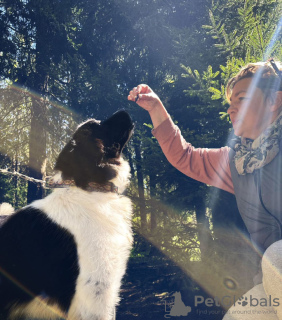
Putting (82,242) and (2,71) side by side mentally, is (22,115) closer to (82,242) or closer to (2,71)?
(2,71)

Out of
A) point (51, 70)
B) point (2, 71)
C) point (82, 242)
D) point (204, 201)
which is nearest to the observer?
point (82, 242)

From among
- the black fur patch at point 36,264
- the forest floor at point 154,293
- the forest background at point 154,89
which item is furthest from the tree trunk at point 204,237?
the black fur patch at point 36,264

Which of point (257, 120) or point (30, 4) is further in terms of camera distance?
point (30, 4)

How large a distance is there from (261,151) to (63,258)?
1546mm

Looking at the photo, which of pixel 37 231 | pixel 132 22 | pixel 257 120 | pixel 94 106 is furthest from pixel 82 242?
pixel 132 22

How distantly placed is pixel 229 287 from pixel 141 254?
204 centimetres

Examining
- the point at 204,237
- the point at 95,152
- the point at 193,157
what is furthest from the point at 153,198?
the point at 95,152

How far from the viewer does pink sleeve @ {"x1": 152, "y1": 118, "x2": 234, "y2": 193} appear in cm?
247

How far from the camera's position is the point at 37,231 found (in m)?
1.98

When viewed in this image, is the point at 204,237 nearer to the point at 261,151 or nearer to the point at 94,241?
the point at 261,151

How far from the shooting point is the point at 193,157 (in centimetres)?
258
